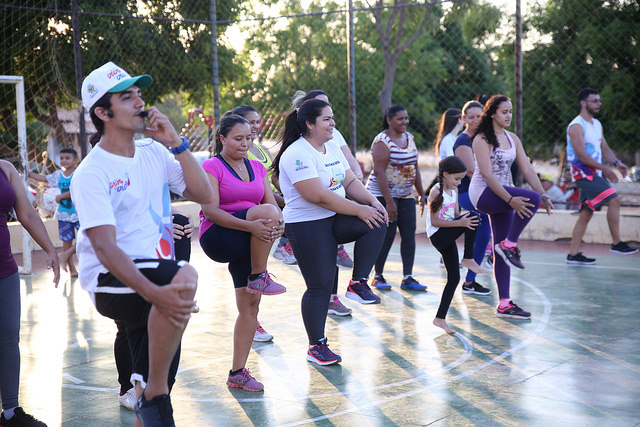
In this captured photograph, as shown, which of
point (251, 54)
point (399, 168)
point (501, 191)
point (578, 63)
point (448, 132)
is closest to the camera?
point (501, 191)

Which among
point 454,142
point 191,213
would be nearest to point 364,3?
point 191,213

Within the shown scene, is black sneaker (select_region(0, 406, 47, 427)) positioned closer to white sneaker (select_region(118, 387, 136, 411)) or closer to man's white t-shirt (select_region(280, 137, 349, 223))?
white sneaker (select_region(118, 387, 136, 411))

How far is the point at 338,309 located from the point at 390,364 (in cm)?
167

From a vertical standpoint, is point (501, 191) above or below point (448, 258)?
above

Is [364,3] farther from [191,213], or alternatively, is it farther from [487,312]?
[487,312]

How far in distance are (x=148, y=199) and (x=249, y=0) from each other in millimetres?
21390

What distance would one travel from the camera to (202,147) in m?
16.6

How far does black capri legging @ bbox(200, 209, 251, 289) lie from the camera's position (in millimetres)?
4914

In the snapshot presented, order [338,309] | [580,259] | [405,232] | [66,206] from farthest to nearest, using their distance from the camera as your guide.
A: [580,259] < [66,206] < [405,232] < [338,309]

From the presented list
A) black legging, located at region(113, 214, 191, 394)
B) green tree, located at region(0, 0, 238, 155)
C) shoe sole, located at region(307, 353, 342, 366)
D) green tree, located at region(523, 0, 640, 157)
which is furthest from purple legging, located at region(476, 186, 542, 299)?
green tree, located at region(523, 0, 640, 157)

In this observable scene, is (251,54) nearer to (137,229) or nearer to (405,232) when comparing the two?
(405,232)

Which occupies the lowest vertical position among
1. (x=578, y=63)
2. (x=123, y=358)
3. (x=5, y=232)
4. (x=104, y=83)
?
(x=123, y=358)

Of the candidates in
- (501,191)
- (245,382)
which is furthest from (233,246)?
(501,191)

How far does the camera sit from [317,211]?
5.38 metres
